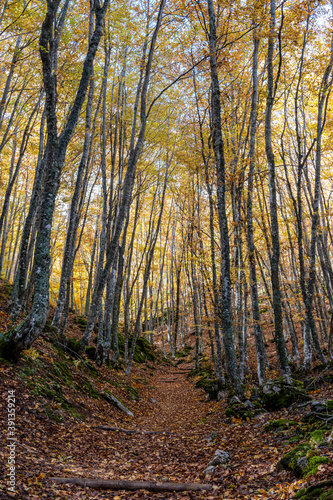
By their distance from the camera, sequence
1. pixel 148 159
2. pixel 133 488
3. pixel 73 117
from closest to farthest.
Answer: pixel 133 488 < pixel 73 117 < pixel 148 159

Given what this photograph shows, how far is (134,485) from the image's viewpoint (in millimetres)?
3541

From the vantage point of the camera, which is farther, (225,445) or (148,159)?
(148,159)

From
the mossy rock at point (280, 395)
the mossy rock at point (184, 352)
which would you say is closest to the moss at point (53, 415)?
the mossy rock at point (280, 395)

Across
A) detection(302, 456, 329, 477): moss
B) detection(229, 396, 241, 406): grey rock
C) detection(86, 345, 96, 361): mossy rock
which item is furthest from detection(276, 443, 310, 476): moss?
detection(86, 345, 96, 361): mossy rock

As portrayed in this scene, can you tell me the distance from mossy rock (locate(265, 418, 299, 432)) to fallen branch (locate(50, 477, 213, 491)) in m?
1.87

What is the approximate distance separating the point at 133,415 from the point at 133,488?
15.9 ft

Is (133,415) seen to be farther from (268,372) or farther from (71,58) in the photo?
(71,58)

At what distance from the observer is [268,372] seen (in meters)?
10.9

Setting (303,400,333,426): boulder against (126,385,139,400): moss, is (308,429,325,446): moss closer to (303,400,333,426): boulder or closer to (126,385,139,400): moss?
(303,400,333,426): boulder

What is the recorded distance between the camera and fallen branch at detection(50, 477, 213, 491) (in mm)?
3406

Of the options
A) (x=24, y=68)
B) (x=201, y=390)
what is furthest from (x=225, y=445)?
(x=24, y=68)

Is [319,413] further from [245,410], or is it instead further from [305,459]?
[245,410]

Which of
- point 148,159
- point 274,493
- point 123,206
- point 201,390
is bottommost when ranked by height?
point 201,390

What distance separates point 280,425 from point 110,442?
3041 mm
